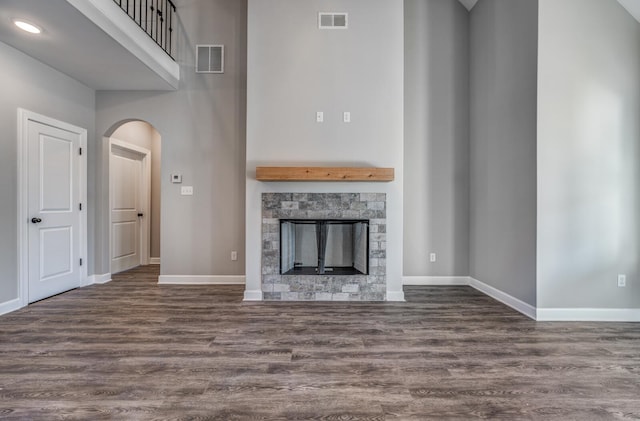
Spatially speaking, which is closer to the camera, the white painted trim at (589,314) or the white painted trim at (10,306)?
the white painted trim at (589,314)

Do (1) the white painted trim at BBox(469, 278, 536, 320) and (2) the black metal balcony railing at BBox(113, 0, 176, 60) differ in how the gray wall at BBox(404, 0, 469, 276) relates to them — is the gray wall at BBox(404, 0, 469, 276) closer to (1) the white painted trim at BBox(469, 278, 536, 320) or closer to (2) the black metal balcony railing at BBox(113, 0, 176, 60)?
(1) the white painted trim at BBox(469, 278, 536, 320)

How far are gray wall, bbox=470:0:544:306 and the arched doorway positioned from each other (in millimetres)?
5068

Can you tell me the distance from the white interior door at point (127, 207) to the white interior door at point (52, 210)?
75 centimetres

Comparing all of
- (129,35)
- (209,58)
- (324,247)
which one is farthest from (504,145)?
(129,35)

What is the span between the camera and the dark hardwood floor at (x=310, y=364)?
1.74m

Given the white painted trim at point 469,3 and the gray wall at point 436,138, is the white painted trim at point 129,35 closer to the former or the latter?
the gray wall at point 436,138

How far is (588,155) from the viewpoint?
305 centimetres

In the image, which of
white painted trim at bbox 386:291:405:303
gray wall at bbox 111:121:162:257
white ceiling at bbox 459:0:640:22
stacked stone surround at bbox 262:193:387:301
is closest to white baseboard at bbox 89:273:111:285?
gray wall at bbox 111:121:162:257

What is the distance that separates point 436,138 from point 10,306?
5425mm

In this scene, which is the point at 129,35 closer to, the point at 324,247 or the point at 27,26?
the point at 27,26

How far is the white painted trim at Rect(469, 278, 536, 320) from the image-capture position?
10.4 ft

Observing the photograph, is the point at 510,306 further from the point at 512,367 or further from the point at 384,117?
the point at 384,117

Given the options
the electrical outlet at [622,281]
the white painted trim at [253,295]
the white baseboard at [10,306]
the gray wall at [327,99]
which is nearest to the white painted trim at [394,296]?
the gray wall at [327,99]

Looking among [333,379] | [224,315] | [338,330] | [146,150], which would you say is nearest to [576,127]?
[338,330]
